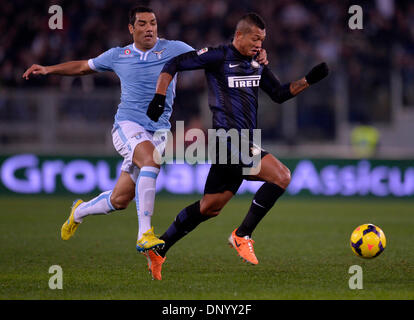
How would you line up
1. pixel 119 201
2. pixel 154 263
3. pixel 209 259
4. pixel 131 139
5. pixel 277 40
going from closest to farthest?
1. pixel 154 263
2. pixel 131 139
3. pixel 119 201
4. pixel 209 259
5. pixel 277 40

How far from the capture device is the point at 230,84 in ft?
21.1

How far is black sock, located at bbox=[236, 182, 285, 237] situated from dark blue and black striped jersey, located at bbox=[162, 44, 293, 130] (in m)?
0.59

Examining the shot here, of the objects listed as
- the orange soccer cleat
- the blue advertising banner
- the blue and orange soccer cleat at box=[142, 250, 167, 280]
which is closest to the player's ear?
the orange soccer cleat

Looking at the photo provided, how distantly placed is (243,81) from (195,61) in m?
0.48

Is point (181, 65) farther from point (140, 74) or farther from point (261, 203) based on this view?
point (261, 203)

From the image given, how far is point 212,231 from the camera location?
Result: 10555mm

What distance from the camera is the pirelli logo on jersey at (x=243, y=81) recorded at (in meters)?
6.43

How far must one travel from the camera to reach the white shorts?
6.63m

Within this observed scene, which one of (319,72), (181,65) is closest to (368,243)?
(319,72)

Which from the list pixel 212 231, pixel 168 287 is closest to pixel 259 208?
pixel 168 287

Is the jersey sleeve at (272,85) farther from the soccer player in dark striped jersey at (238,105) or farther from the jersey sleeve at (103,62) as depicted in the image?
the jersey sleeve at (103,62)
